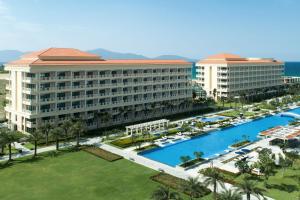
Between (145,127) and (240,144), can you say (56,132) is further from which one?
(240,144)

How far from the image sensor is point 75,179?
45688 mm

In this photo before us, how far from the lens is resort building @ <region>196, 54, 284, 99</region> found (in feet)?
417

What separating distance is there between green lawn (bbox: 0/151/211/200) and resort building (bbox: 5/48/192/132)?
1899 cm

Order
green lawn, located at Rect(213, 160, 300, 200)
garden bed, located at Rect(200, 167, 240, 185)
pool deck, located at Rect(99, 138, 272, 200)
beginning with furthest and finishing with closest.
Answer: pool deck, located at Rect(99, 138, 272, 200) → garden bed, located at Rect(200, 167, 240, 185) → green lawn, located at Rect(213, 160, 300, 200)

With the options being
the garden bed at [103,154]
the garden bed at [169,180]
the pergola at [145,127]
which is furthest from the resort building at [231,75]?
the garden bed at [169,180]

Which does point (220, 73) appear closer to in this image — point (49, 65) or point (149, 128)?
point (149, 128)

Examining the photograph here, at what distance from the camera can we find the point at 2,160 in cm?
5391

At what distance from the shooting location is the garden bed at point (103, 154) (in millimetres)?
54938

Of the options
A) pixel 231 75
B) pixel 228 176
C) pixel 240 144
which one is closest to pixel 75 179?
pixel 228 176

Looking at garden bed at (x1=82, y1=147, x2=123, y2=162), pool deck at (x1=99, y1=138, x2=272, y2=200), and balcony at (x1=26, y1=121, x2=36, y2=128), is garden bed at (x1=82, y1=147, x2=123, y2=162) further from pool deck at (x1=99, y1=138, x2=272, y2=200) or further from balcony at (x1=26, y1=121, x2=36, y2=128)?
balcony at (x1=26, y1=121, x2=36, y2=128)

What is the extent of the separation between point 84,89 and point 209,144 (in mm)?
32791

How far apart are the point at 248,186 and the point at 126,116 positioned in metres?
54.9

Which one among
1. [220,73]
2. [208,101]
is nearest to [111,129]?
[208,101]

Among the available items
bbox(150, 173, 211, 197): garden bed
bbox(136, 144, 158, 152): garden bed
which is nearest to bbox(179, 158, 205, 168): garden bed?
bbox(150, 173, 211, 197): garden bed
